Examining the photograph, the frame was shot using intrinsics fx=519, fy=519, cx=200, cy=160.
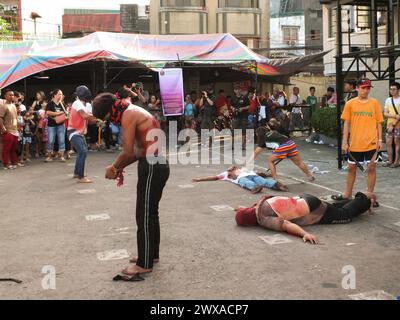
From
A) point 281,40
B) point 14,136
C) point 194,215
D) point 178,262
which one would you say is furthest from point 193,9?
point 178,262

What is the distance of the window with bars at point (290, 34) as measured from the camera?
4141cm

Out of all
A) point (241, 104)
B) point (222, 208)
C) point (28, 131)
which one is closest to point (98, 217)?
point (222, 208)

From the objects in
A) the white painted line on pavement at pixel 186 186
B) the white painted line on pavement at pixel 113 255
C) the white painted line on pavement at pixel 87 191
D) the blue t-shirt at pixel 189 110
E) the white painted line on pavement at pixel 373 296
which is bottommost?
the white painted line on pavement at pixel 373 296

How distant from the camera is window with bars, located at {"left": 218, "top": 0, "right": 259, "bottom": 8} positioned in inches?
1210

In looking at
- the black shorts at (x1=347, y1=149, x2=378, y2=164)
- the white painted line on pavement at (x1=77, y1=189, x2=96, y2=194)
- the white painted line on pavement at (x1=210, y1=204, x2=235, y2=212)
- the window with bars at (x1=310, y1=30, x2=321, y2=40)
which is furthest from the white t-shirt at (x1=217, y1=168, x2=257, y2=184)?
the window with bars at (x1=310, y1=30, x2=321, y2=40)

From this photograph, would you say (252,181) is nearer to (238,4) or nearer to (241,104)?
(241,104)

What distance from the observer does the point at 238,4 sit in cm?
3097

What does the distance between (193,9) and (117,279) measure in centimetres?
2752

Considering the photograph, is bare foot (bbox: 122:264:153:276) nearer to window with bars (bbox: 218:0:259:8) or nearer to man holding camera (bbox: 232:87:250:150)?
man holding camera (bbox: 232:87:250:150)

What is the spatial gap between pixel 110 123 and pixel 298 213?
8.56m

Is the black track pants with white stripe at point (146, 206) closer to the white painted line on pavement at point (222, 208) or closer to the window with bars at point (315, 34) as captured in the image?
the white painted line on pavement at point (222, 208)

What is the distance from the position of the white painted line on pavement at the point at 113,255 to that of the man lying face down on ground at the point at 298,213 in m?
1.50

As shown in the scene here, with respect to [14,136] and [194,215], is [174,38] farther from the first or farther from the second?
[194,215]

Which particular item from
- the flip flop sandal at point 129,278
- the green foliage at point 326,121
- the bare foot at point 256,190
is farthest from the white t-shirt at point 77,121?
the green foliage at point 326,121
